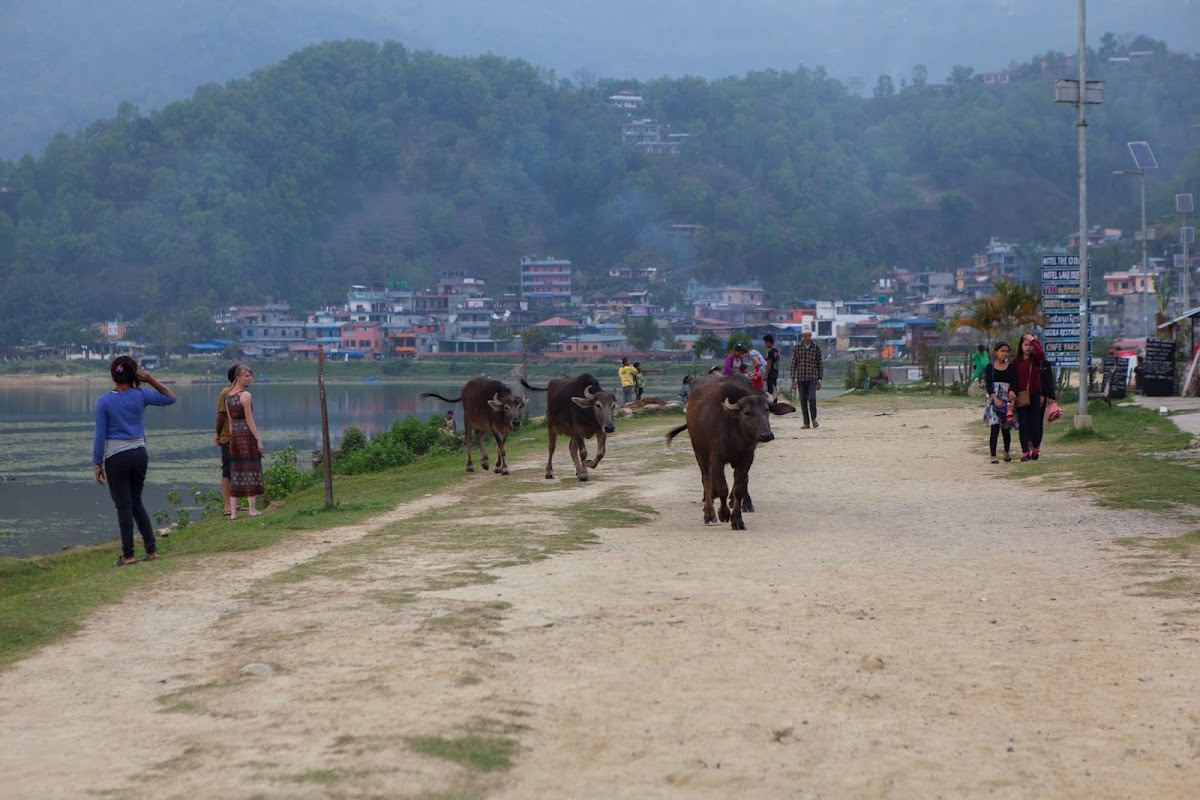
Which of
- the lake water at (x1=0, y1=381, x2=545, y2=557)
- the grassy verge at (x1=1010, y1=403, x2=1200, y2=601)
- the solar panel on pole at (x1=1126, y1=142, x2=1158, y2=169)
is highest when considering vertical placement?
the solar panel on pole at (x1=1126, y1=142, x2=1158, y2=169)

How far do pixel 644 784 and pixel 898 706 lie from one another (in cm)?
153

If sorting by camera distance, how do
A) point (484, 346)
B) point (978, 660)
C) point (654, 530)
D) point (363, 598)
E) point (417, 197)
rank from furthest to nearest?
point (417, 197)
point (484, 346)
point (654, 530)
point (363, 598)
point (978, 660)

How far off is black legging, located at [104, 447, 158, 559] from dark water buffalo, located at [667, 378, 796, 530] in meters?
4.61

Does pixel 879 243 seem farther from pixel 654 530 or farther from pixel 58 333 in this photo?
pixel 654 530

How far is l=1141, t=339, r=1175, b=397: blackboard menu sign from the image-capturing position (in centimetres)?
2836

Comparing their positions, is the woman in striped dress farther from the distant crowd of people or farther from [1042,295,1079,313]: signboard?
[1042,295,1079,313]: signboard

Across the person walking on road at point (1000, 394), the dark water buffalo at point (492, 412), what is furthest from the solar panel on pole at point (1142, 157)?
the dark water buffalo at point (492, 412)

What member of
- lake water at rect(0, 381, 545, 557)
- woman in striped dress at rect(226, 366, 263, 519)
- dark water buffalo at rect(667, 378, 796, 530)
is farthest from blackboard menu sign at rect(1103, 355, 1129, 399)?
woman in striped dress at rect(226, 366, 263, 519)

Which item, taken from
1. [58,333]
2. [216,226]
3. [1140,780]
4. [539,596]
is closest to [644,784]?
[1140,780]

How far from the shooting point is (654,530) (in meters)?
11.7

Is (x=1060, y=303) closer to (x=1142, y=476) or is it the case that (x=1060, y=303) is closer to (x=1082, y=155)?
(x=1082, y=155)

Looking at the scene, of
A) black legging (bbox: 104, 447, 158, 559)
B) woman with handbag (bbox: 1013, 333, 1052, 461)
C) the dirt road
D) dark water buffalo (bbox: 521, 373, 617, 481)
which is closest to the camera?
the dirt road

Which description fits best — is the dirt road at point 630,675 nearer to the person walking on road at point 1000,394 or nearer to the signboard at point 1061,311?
the person walking on road at point 1000,394

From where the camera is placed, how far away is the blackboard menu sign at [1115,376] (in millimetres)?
27628
